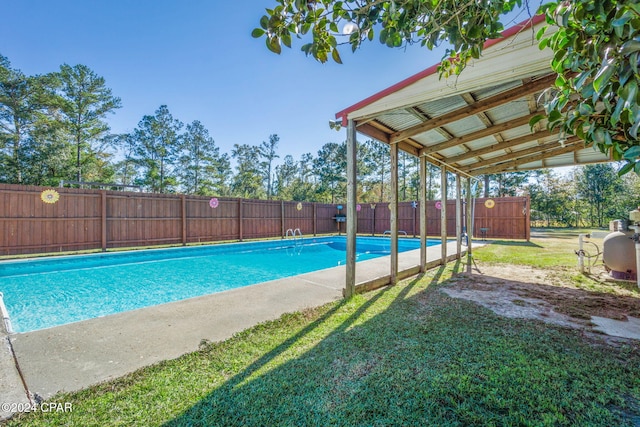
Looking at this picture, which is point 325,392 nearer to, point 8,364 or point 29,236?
point 8,364

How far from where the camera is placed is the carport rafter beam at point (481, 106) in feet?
10.5

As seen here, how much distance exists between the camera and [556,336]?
244 cm

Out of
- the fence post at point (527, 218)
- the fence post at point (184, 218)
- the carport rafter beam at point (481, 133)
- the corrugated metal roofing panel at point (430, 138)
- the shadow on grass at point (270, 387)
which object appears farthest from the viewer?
the fence post at point (527, 218)

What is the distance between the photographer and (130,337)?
246cm

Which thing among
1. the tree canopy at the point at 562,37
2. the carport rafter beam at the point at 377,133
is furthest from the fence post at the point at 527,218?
the tree canopy at the point at 562,37

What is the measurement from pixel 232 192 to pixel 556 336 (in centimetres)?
2799

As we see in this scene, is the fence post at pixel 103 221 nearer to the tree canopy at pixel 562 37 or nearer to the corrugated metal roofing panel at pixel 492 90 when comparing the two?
the tree canopy at pixel 562 37

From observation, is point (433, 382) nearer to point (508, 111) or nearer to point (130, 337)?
point (130, 337)

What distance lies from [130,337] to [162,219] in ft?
29.5

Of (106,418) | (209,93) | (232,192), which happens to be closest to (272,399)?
(106,418)

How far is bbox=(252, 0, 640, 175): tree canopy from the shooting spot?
0.82 meters

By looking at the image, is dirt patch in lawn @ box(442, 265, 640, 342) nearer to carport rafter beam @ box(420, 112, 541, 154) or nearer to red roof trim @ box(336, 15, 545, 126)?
carport rafter beam @ box(420, 112, 541, 154)

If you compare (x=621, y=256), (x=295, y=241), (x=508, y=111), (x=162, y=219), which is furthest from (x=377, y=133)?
(x=162, y=219)

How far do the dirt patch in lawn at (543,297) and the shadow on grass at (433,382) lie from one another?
0.55 meters
